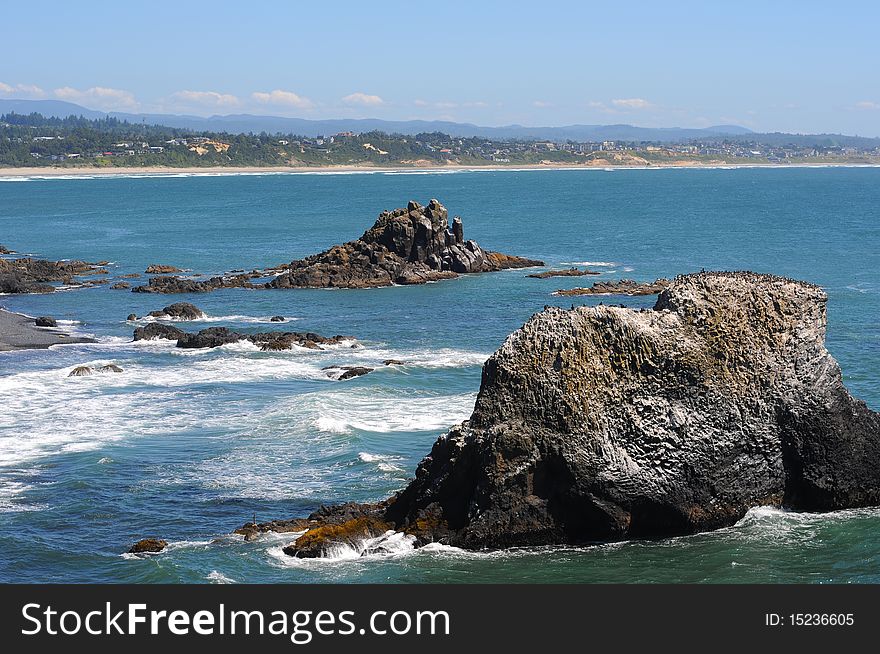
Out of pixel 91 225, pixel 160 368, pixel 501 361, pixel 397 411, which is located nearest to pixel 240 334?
pixel 160 368

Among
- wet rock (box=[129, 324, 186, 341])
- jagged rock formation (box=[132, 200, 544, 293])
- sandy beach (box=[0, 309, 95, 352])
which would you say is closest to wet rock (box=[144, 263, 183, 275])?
jagged rock formation (box=[132, 200, 544, 293])

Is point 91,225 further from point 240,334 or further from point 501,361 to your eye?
point 501,361

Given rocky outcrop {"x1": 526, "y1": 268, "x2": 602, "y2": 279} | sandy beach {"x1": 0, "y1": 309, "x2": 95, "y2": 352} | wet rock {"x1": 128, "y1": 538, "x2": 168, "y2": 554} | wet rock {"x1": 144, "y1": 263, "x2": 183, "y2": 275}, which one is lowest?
sandy beach {"x1": 0, "y1": 309, "x2": 95, "y2": 352}

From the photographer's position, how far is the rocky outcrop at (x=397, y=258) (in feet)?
227

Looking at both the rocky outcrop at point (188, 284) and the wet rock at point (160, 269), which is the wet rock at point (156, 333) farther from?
the wet rock at point (160, 269)

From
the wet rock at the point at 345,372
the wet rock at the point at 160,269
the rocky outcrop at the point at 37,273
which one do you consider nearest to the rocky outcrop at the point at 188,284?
the rocky outcrop at the point at 37,273

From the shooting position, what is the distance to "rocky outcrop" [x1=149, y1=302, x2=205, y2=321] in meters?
56.1

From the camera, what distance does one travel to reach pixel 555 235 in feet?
341

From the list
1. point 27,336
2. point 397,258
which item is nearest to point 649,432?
point 27,336

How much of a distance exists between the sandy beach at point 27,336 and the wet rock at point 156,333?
6.34 feet

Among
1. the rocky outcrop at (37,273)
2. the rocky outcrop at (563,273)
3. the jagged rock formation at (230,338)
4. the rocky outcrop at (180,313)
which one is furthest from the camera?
the rocky outcrop at (563,273)

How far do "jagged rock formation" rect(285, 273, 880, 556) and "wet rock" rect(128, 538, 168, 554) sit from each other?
2.68 m

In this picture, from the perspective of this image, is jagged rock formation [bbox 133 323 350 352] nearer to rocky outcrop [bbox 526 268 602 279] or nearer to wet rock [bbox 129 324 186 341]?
wet rock [bbox 129 324 186 341]

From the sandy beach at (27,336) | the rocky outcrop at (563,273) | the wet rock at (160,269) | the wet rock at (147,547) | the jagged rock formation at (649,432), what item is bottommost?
the sandy beach at (27,336)
